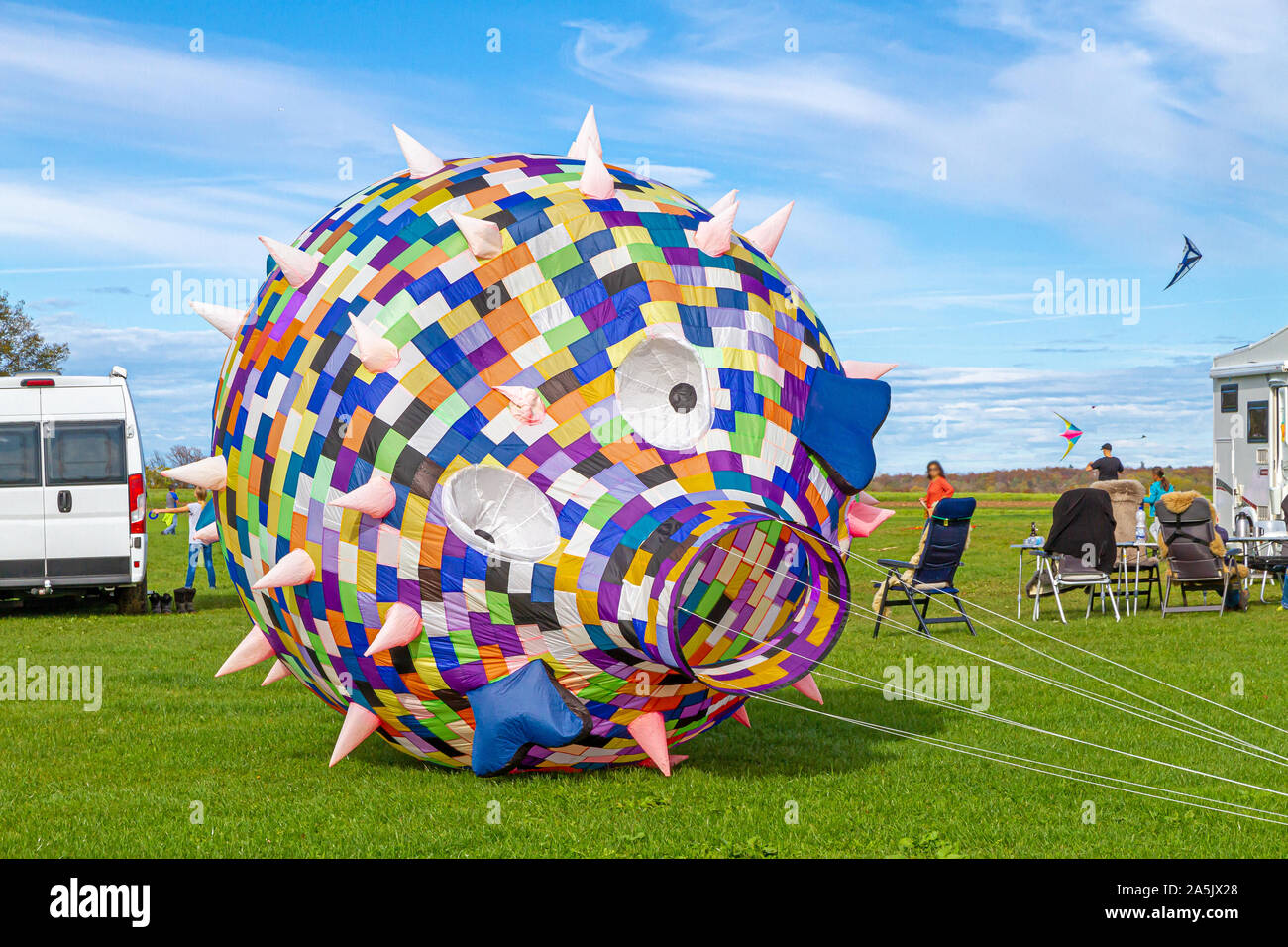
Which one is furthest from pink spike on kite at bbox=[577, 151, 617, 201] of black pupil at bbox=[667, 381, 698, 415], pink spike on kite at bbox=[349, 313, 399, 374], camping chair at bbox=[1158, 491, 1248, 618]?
camping chair at bbox=[1158, 491, 1248, 618]

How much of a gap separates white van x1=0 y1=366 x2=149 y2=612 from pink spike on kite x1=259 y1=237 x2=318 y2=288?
11955mm

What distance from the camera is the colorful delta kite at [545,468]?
6.23 m

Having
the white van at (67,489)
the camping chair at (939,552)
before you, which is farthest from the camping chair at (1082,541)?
the white van at (67,489)

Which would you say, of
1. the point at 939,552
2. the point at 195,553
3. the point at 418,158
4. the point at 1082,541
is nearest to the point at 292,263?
the point at 418,158

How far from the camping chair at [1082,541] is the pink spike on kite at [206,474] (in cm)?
1123

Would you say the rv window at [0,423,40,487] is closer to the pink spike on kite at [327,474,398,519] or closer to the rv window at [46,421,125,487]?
the rv window at [46,421,125,487]

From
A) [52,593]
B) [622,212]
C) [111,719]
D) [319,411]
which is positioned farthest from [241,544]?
[52,593]

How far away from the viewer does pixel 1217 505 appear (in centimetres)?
2839

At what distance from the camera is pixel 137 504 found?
59.5ft

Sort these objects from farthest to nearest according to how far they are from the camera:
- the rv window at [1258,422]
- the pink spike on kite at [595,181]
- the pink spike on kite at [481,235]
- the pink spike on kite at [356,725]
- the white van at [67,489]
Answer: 1. the rv window at [1258,422]
2. the white van at [67,489]
3. the pink spike on kite at [356,725]
4. the pink spike on kite at [595,181]
5. the pink spike on kite at [481,235]

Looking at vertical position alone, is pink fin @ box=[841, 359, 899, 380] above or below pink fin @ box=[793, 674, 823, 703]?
above

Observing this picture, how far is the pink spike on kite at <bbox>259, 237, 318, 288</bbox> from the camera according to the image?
23.4ft

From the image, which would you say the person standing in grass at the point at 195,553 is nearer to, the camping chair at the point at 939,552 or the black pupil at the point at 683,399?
the camping chair at the point at 939,552

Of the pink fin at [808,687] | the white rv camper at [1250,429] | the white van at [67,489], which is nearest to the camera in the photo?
the pink fin at [808,687]
